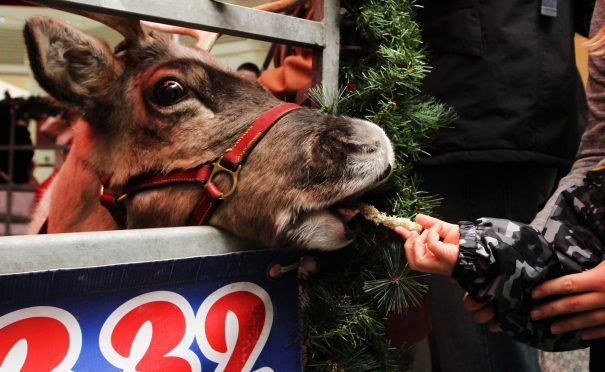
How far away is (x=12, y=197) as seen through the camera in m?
4.86

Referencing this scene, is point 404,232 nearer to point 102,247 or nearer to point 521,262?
point 521,262

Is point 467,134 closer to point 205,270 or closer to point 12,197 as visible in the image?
point 205,270

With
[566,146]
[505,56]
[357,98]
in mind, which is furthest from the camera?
[566,146]

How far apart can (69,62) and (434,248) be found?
1.18 metres

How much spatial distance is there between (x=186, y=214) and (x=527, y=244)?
35.1 inches

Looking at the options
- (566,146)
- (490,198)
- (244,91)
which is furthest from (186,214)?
(566,146)

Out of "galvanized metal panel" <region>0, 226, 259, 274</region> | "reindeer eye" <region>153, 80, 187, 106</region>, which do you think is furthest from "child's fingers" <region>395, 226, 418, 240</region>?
"reindeer eye" <region>153, 80, 187, 106</region>

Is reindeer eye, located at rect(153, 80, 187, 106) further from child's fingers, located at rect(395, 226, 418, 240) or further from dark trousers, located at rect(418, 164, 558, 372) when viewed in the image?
dark trousers, located at rect(418, 164, 558, 372)

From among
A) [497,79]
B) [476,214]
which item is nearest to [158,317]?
[476,214]

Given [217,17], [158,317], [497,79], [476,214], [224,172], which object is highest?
[217,17]

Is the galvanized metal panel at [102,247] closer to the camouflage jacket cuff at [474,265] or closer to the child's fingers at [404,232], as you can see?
the child's fingers at [404,232]

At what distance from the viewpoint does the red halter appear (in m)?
1.54

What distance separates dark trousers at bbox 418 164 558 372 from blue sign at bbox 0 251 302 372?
2.64 ft

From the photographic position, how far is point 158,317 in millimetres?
1203
